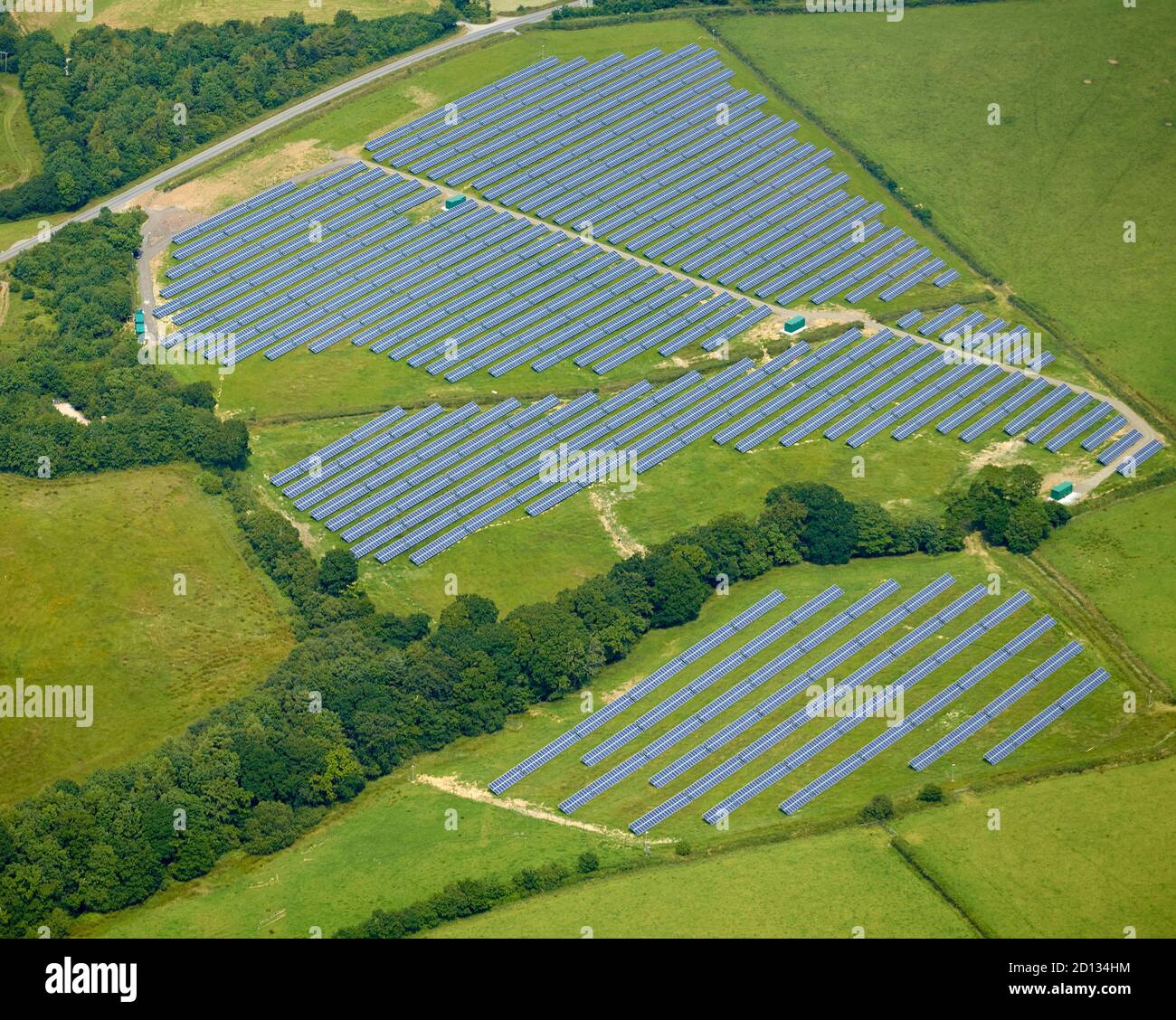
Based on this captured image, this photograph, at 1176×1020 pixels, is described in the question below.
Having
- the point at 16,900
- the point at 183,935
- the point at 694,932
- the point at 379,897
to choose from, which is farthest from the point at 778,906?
the point at 16,900

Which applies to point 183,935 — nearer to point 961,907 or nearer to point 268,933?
point 268,933
